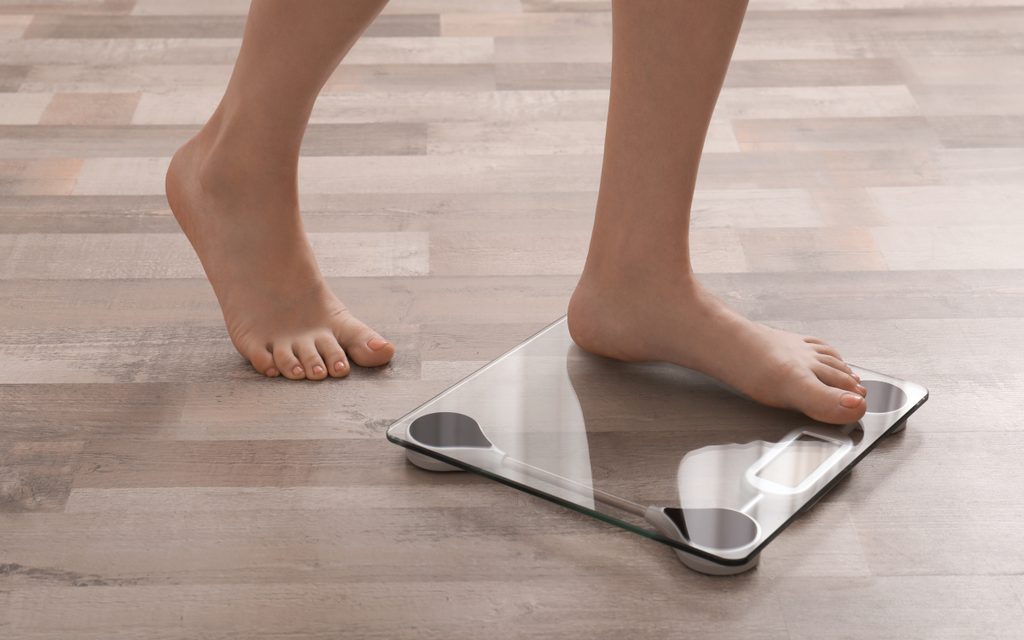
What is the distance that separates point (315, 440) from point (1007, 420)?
0.65 meters

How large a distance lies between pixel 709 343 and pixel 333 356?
0.37 meters

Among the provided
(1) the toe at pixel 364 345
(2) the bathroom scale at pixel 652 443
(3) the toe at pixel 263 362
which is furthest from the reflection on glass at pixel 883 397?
(3) the toe at pixel 263 362

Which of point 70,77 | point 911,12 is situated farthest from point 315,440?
point 911,12

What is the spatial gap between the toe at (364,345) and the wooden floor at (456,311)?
0.07 ft

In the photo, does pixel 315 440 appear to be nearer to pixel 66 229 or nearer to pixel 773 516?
pixel 773 516

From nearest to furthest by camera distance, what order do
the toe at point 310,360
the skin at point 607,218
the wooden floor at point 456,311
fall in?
the wooden floor at point 456,311 → the skin at point 607,218 → the toe at point 310,360

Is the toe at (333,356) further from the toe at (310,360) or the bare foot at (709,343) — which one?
the bare foot at (709,343)

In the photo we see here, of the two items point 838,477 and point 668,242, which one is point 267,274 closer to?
point 668,242

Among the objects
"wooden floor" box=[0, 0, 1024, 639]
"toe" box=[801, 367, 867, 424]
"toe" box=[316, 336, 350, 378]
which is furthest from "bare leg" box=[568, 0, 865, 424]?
"toe" box=[316, 336, 350, 378]

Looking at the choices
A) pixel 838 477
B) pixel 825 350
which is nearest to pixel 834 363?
pixel 825 350

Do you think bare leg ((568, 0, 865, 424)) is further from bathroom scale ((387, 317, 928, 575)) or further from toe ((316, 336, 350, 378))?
toe ((316, 336, 350, 378))

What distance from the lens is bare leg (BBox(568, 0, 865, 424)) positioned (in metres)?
0.82

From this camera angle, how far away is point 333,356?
974 millimetres

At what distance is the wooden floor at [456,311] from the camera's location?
0.72 metres
